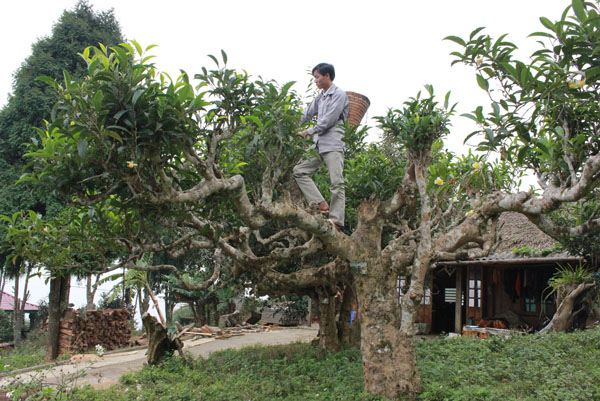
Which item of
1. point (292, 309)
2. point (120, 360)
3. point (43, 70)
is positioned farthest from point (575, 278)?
point (43, 70)

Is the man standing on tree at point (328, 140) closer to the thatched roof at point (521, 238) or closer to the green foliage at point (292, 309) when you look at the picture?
the thatched roof at point (521, 238)

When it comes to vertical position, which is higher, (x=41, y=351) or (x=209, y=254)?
(x=209, y=254)

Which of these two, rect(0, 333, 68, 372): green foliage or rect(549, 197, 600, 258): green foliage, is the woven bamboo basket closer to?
rect(549, 197, 600, 258): green foliage

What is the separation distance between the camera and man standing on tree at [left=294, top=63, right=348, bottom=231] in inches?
179

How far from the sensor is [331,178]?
4.67 metres

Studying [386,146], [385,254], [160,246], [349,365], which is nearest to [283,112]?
[385,254]

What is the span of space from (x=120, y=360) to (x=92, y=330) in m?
3.03

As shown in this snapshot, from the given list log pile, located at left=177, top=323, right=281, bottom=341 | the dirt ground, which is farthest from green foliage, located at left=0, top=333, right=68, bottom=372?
log pile, located at left=177, top=323, right=281, bottom=341

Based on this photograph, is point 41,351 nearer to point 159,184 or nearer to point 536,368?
point 159,184

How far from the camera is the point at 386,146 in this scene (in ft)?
29.7

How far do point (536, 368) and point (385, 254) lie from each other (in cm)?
246

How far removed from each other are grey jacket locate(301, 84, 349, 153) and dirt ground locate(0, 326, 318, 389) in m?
3.85

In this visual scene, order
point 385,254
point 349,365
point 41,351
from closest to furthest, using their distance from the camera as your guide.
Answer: point 385,254 → point 349,365 → point 41,351

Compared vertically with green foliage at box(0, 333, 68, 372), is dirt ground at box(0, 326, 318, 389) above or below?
above
